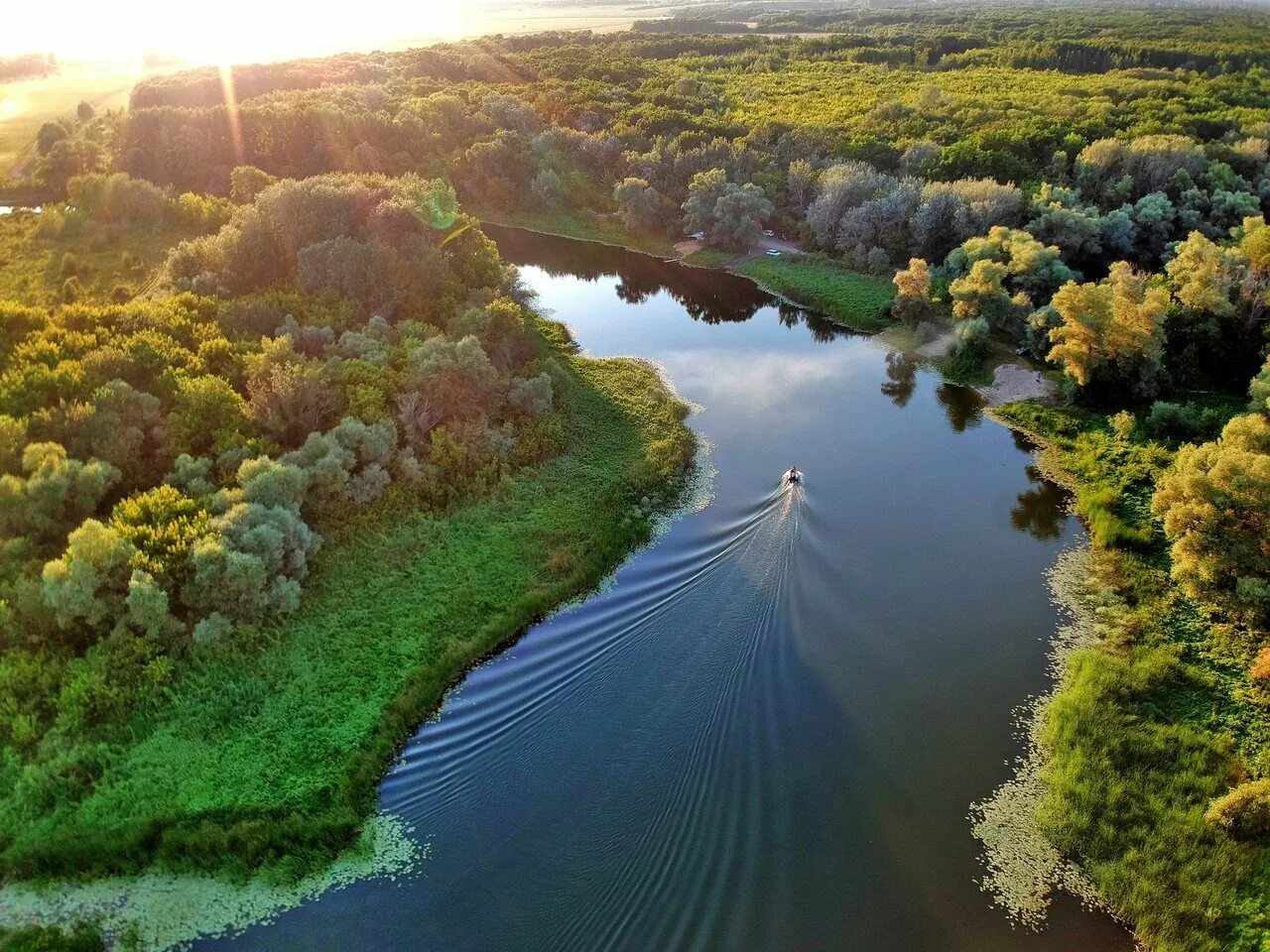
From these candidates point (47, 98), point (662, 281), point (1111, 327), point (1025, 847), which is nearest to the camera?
point (1025, 847)

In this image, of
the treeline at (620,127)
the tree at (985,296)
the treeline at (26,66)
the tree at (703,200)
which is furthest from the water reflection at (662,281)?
the treeline at (26,66)

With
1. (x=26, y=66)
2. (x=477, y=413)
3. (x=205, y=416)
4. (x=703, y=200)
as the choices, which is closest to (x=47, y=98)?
(x=26, y=66)

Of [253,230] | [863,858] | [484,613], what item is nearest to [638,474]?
[484,613]

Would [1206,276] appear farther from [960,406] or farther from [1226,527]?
[1226,527]

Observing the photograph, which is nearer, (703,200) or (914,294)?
(914,294)

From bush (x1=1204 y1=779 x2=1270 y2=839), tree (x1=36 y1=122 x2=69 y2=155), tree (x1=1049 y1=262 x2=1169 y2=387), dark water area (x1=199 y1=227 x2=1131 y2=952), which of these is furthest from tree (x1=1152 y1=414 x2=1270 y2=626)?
tree (x1=36 y1=122 x2=69 y2=155)

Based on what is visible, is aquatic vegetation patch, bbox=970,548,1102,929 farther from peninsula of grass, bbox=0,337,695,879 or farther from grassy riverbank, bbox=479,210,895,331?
grassy riverbank, bbox=479,210,895,331
